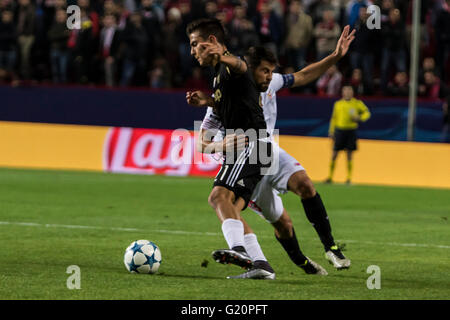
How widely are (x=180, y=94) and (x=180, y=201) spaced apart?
9077 millimetres

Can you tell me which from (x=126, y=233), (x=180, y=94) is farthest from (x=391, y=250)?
(x=180, y=94)

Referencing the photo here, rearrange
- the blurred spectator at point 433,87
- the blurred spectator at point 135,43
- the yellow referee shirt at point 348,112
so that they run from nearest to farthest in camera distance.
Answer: the yellow referee shirt at point 348,112 → the blurred spectator at point 433,87 → the blurred spectator at point 135,43

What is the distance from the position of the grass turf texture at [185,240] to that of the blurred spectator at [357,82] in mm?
3582

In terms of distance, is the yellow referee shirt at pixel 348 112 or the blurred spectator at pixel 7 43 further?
the blurred spectator at pixel 7 43

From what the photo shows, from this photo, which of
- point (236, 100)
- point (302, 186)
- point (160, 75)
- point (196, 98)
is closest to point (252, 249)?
point (302, 186)

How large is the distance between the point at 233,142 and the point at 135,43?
53.6 feet

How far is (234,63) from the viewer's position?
734 centimetres

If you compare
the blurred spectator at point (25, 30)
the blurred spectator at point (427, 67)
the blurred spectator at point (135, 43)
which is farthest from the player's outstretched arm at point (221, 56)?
the blurred spectator at point (25, 30)

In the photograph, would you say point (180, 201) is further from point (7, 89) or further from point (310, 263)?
point (7, 89)

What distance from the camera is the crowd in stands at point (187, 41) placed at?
72.2 feet

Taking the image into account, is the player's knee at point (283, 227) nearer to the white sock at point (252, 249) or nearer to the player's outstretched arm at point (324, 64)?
the white sock at point (252, 249)

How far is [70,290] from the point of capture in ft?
→ 24.2

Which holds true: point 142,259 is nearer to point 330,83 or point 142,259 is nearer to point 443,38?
point 443,38
